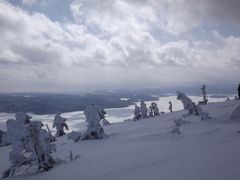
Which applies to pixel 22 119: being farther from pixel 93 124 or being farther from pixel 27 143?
pixel 93 124

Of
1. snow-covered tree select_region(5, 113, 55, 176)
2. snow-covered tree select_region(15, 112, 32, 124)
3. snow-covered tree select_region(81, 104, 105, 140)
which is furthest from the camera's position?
snow-covered tree select_region(81, 104, 105, 140)

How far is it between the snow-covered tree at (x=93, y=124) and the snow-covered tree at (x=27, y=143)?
781 centimetres

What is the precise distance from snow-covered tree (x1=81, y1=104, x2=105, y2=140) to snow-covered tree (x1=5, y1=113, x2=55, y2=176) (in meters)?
7.81

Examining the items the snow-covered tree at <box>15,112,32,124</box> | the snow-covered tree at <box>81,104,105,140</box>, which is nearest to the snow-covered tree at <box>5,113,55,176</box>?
the snow-covered tree at <box>15,112,32,124</box>

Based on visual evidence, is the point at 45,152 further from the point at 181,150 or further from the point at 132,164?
the point at 181,150

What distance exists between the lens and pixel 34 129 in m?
12.4

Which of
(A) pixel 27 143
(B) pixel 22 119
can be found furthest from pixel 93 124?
(A) pixel 27 143

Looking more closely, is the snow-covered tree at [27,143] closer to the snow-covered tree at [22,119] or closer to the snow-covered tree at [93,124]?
the snow-covered tree at [22,119]

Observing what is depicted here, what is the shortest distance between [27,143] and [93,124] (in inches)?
350

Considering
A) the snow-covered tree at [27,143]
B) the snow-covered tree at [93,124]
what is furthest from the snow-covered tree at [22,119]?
the snow-covered tree at [93,124]

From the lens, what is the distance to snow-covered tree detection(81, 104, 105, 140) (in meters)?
20.5

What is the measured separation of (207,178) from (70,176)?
5.25 m

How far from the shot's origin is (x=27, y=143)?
1252 centimetres

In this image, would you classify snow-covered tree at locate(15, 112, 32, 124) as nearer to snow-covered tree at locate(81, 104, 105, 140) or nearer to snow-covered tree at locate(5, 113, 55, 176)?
snow-covered tree at locate(5, 113, 55, 176)
